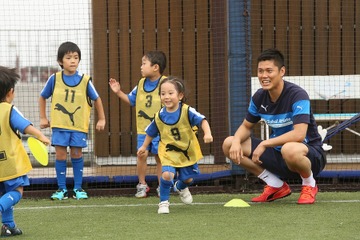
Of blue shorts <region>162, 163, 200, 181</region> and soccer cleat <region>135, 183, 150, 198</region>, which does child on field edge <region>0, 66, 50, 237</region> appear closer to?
blue shorts <region>162, 163, 200, 181</region>

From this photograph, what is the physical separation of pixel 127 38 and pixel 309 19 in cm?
243

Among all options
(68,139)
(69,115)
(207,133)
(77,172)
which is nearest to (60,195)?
(77,172)

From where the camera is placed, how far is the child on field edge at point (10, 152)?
19.0 feet

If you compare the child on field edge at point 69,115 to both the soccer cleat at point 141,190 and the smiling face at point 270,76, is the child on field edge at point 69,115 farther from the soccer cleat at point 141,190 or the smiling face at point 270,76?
the smiling face at point 270,76

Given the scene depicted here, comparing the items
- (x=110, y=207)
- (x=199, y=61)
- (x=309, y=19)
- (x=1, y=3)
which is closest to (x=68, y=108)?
(x=110, y=207)

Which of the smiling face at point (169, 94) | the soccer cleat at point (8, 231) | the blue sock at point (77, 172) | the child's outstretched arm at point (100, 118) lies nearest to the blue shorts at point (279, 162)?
the smiling face at point (169, 94)

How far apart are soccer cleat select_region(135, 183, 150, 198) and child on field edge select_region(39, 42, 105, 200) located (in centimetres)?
54

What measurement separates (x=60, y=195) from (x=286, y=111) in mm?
2545

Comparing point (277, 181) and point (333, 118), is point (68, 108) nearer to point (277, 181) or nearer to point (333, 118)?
point (277, 181)

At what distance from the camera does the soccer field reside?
5.62 m

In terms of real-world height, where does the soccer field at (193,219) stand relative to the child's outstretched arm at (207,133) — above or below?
below

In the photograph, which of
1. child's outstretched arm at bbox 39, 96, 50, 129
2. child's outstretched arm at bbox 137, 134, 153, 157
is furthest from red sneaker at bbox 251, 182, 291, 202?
child's outstretched arm at bbox 39, 96, 50, 129

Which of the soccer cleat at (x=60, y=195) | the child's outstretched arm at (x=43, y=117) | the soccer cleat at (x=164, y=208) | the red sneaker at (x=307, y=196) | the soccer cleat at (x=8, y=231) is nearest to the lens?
the soccer cleat at (x=8, y=231)

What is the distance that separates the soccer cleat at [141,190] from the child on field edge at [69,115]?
536mm
